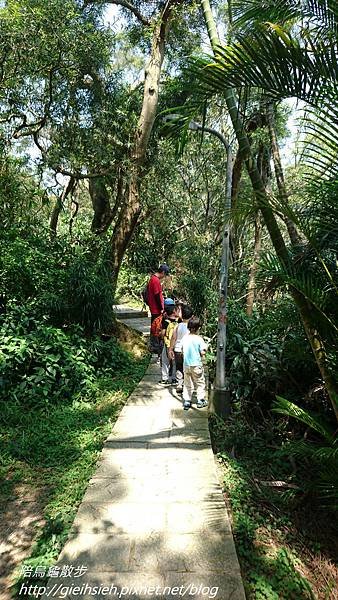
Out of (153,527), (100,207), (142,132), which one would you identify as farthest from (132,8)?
(153,527)

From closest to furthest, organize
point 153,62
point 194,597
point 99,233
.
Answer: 1. point 194,597
2. point 153,62
3. point 99,233

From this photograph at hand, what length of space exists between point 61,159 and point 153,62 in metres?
2.27

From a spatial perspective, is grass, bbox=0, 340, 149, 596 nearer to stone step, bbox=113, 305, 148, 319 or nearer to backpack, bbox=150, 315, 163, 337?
backpack, bbox=150, 315, 163, 337

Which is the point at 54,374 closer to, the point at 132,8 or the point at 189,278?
the point at 189,278

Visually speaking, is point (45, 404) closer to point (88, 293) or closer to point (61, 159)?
point (88, 293)

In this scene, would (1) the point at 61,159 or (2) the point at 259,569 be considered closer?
(2) the point at 259,569

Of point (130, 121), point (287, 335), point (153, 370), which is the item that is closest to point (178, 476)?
point (287, 335)

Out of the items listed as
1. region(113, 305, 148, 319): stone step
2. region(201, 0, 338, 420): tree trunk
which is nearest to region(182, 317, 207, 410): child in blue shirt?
region(201, 0, 338, 420): tree trunk

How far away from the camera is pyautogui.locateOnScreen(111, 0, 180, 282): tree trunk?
6.48 meters

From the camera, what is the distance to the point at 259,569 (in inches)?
94.2

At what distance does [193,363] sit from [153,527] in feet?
6.25

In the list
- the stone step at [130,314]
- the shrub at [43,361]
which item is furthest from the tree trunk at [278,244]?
the stone step at [130,314]

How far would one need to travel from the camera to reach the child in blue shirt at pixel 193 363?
4211mm

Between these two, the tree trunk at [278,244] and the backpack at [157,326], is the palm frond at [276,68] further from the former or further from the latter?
the backpack at [157,326]
